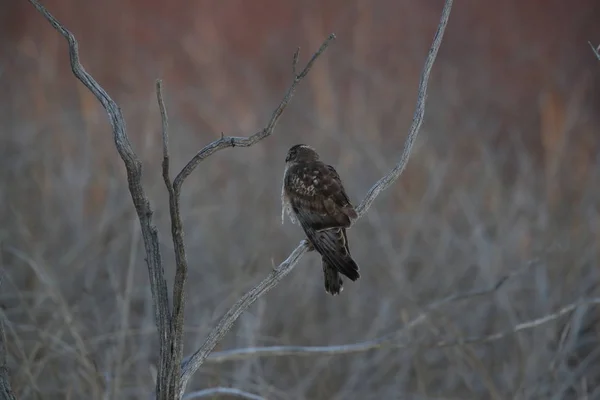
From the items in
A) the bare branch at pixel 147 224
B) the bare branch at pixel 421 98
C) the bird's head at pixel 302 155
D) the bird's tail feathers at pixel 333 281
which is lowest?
the bare branch at pixel 147 224

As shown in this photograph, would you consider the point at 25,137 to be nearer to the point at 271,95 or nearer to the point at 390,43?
the point at 271,95

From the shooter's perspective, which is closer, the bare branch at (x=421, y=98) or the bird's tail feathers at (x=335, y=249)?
the bare branch at (x=421, y=98)

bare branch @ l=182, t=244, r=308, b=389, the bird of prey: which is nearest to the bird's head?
the bird of prey

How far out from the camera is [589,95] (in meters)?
5.56

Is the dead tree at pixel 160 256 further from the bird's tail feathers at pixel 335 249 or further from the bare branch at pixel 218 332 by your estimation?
the bird's tail feathers at pixel 335 249

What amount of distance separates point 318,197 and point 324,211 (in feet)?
0.23

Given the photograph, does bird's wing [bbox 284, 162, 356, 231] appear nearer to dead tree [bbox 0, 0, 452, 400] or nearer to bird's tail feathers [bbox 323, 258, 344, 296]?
bird's tail feathers [bbox 323, 258, 344, 296]

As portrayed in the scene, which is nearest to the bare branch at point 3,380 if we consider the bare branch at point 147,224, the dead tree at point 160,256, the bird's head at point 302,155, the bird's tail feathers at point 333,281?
the dead tree at point 160,256

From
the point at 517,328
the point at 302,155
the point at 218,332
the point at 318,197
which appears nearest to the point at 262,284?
the point at 218,332

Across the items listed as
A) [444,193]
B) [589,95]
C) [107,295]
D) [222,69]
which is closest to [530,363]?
[444,193]

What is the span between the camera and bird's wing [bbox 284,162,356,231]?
1915mm

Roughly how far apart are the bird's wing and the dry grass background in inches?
17.6

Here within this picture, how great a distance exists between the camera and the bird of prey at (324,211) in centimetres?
180

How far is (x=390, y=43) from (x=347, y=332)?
8.75 ft
